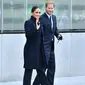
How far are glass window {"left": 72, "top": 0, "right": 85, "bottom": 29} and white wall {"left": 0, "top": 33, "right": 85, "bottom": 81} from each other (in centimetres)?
27

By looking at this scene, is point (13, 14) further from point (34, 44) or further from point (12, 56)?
point (34, 44)

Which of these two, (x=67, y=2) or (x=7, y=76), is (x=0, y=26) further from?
(x=67, y=2)

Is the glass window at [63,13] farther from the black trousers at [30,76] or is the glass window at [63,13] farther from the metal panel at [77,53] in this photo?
the black trousers at [30,76]

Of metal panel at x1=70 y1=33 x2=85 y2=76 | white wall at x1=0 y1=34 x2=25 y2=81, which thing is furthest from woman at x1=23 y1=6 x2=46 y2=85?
metal panel at x1=70 y1=33 x2=85 y2=76

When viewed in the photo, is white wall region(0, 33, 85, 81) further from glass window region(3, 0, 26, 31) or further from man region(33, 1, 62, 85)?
man region(33, 1, 62, 85)

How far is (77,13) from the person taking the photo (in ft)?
31.2

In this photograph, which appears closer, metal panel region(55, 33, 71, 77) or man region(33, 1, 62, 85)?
man region(33, 1, 62, 85)

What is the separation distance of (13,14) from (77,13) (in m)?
1.66

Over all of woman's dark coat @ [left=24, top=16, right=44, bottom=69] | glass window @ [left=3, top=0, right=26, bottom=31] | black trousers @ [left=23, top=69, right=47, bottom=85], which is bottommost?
black trousers @ [left=23, top=69, right=47, bottom=85]

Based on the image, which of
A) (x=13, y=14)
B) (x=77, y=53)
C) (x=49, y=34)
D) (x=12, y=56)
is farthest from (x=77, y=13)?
(x=49, y=34)

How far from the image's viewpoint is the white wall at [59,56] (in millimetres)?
8719

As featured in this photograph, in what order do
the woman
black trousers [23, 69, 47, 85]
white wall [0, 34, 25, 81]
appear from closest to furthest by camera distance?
the woman, black trousers [23, 69, 47, 85], white wall [0, 34, 25, 81]

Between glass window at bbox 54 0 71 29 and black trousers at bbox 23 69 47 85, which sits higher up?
glass window at bbox 54 0 71 29

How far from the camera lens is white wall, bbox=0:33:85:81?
8719 millimetres
